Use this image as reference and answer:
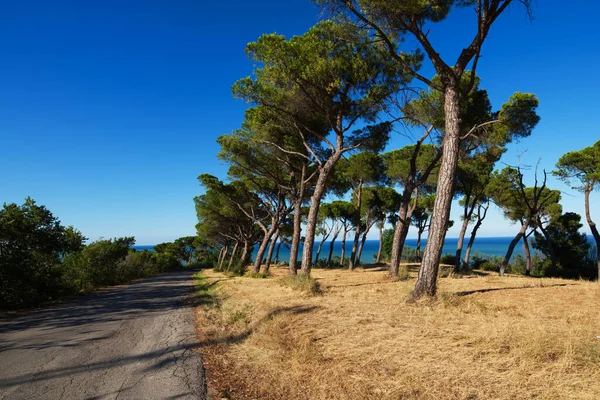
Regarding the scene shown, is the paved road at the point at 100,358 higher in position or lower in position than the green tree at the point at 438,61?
lower

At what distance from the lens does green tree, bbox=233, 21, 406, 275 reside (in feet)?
32.9

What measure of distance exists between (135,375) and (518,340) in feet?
15.4

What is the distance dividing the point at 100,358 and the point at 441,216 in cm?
659

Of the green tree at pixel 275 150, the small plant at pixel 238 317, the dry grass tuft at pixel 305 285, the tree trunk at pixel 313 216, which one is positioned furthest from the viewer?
the green tree at pixel 275 150

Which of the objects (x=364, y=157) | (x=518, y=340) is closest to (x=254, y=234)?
(x=364, y=157)

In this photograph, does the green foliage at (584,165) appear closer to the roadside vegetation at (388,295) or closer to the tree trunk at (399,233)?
the roadside vegetation at (388,295)

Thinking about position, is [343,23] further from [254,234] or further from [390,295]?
[254,234]

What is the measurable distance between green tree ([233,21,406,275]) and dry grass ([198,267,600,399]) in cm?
535

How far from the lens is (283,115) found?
1290 centimetres

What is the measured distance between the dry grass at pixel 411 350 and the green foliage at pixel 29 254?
6974 millimetres

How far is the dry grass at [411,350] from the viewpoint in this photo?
291cm

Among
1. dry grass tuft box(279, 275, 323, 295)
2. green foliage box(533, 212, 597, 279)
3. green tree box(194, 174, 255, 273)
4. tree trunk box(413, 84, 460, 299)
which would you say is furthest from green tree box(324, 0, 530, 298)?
green foliage box(533, 212, 597, 279)

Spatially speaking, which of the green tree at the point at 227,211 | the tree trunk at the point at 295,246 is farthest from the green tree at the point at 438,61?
the green tree at the point at 227,211

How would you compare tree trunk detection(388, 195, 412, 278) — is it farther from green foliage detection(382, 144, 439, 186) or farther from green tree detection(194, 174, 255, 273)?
green tree detection(194, 174, 255, 273)
